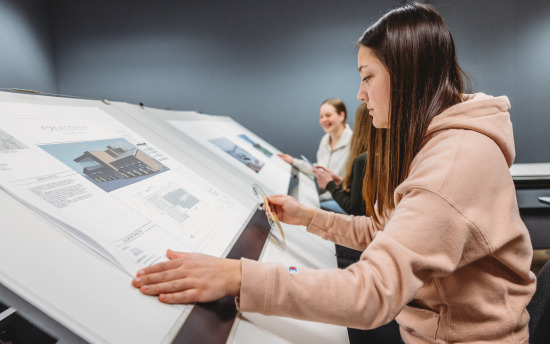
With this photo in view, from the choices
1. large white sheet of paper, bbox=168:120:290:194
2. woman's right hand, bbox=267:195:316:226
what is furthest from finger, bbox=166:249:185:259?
large white sheet of paper, bbox=168:120:290:194

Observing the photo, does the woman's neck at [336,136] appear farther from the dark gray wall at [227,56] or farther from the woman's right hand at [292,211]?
the woman's right hand at [292,211]

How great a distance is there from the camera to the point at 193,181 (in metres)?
0.95

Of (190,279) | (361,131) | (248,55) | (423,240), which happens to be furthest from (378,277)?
(248,55)

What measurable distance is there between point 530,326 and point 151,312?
0.86m

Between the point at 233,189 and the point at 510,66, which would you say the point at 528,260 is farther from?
the point at 510,66

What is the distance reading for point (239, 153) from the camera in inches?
76.1

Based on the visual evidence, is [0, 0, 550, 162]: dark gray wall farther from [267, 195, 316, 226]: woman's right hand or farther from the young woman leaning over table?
the young woman leaning over table

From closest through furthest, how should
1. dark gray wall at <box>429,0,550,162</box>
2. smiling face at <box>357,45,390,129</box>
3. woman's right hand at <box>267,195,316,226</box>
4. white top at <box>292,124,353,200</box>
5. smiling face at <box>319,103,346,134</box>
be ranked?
1. smiling face at <box>357,45,390,129</box>
2. woman's right hand at <box>267,195,316,226</box>
3. white top at <box>292,124,353,200</box>
4. smiling face at <box>319,103,346,134</box>
5. dark gray wall at <box>429,0,550,162</box>

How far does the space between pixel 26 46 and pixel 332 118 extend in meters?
3.56

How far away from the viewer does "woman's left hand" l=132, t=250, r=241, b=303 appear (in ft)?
1.65

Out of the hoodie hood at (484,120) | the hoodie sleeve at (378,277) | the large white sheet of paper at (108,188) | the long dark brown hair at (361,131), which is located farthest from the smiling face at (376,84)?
the long dark brown hair at (361,131)

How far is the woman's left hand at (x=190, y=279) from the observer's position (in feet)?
1.65

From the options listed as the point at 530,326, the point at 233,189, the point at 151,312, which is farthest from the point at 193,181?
the point at 530,326

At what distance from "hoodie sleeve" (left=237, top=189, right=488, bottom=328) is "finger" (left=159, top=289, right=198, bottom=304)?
8 centimetres
